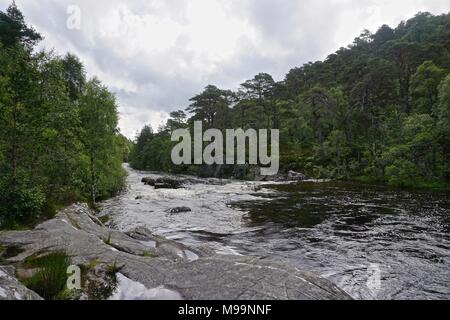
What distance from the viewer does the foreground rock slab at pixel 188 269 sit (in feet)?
22.9

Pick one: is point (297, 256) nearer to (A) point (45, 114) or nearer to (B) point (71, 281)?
(B) point (71, 281)

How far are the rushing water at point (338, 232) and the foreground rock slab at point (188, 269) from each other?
2786mm

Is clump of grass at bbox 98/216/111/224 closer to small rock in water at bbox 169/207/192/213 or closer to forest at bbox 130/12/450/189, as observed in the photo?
small rock in water at bbox 169/207/192/213

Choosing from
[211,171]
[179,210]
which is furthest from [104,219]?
[211,171]

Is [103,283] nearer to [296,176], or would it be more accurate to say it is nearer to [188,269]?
[188,269]

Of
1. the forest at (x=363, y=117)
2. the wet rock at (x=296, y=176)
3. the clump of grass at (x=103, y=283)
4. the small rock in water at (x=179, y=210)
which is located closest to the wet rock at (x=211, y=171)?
the forest at (x=363, y=117)

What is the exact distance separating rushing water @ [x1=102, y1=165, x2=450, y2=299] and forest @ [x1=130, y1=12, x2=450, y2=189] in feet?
33.3

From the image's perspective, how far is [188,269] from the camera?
8.35 meters

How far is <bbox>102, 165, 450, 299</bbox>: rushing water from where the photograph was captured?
1030 centimetres

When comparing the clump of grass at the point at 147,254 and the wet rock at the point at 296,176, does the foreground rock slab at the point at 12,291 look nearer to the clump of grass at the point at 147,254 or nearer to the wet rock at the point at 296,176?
the clump of grass at the point at 147,254

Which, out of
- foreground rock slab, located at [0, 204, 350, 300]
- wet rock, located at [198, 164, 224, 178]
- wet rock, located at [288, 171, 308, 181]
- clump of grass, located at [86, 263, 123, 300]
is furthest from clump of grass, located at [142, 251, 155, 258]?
wet rock, located at [198, 164, 224, 178]

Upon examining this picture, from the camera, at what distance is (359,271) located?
1087cm

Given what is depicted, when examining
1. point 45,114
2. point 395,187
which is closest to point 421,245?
point 45,114
